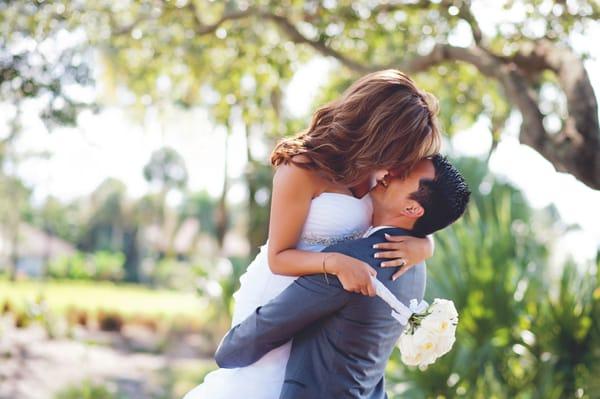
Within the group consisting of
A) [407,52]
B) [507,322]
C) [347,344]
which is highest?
[347,344]

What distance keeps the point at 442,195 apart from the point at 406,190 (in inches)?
4.5

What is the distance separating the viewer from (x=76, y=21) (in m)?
8.76

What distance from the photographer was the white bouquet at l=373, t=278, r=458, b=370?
278 centimetres

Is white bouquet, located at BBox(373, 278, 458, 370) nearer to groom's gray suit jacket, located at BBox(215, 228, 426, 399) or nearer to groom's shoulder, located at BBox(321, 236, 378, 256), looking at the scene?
groom's gray suit jacket, located at BBox(215, 228, 426, 399)

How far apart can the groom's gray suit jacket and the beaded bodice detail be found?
0.38 ft

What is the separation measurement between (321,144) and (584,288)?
4.70 metres

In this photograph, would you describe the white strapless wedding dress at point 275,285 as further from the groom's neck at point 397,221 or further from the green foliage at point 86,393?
the green foliage at point 86,393

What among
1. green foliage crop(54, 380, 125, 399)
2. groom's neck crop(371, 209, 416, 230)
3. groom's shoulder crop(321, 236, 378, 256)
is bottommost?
green foliage crop(54, 380, 125, 399)

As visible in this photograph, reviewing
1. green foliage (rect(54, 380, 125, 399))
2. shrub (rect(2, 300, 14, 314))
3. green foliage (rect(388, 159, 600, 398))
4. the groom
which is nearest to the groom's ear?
the groom

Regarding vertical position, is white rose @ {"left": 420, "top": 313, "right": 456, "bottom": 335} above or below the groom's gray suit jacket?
below

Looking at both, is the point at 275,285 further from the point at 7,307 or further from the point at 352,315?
the point at 7,307

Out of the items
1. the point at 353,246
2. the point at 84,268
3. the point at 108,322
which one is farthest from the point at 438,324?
the point at 84,268

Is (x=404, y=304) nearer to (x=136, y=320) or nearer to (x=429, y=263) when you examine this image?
(x=429, y=263)

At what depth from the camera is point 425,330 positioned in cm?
279
